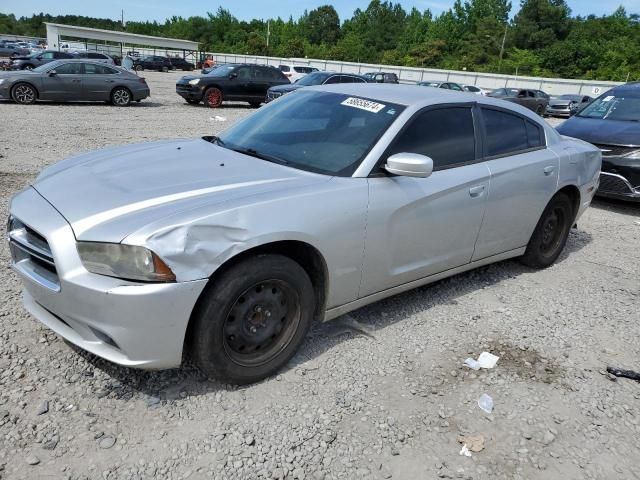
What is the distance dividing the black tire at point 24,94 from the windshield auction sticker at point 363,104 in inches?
572

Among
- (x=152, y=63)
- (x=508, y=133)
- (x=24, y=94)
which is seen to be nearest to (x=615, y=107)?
(x=508, y=133)

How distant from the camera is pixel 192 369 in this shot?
3.12m

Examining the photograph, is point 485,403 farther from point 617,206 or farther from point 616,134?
point 617,206

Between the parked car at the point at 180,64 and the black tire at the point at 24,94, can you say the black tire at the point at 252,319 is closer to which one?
the black tire at the point at 24,94

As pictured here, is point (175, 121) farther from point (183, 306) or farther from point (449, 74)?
point (449, 74)

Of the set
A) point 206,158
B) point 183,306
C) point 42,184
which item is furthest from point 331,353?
point 42,184

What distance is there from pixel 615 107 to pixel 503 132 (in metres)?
5.34

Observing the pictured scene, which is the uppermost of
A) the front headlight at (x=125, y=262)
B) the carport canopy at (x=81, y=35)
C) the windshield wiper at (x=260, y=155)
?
the carport canopy at (x=81, y=35)

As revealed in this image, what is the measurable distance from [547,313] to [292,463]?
2.65m

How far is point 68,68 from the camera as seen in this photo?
15602 mm

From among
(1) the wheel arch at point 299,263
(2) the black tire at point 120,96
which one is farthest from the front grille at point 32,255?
(2) the black tire at point 120,96

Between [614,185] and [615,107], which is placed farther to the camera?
[615,107]

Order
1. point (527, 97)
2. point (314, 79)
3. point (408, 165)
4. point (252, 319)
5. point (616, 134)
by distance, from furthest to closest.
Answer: point (527, 97)
point (314, 79)
point (616, 134)
point (408, 165)
point (252, 319)

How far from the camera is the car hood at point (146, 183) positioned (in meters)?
2.61
